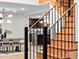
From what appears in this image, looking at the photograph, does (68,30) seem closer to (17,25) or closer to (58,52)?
(58,52)

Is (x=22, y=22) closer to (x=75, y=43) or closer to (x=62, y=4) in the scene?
(x=62, y=4)

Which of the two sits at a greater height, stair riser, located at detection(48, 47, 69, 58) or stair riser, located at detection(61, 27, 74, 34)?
stair riser, located at detection(61, 27, 74, 34)

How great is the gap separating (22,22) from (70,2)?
11657mm

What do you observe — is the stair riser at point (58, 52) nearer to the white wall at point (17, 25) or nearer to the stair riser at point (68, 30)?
the stair riser at point (68, 30)

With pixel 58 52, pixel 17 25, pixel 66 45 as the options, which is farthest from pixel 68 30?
pixel 17 25

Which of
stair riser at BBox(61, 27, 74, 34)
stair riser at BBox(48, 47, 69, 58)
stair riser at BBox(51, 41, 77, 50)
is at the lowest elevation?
stair riser at BBox(48, 47, 69, 58)

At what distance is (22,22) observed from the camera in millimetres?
17547

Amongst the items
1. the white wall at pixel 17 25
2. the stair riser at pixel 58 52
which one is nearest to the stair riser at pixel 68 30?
the stair riser at pixel 58 52

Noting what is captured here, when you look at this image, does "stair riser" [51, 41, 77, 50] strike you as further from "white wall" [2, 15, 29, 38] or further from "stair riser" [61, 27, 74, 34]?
"white wall" [2, 15, 29, 38]

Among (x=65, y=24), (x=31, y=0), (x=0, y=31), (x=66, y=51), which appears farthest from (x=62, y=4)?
(x=0, y=31)

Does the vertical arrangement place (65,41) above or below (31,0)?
below

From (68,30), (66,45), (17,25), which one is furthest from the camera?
(17,25)

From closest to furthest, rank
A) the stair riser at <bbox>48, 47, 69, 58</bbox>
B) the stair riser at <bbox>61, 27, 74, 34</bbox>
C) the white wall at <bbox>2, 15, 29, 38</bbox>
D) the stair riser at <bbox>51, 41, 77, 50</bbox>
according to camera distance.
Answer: the stair riser at <bbox>48, 47, 69, 58</bbox>
the stair riser at <bbox>51, 41, 77, 50</bbox>
the stair riser at <bbox>61, 27, 74, 34</bbox>
the white wall at <bbox>2, 15, 29, 38</bbox>

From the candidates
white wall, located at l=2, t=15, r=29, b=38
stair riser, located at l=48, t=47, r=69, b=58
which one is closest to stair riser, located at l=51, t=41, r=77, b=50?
stair riser, located at l=48, t=47, r=69, b=58
